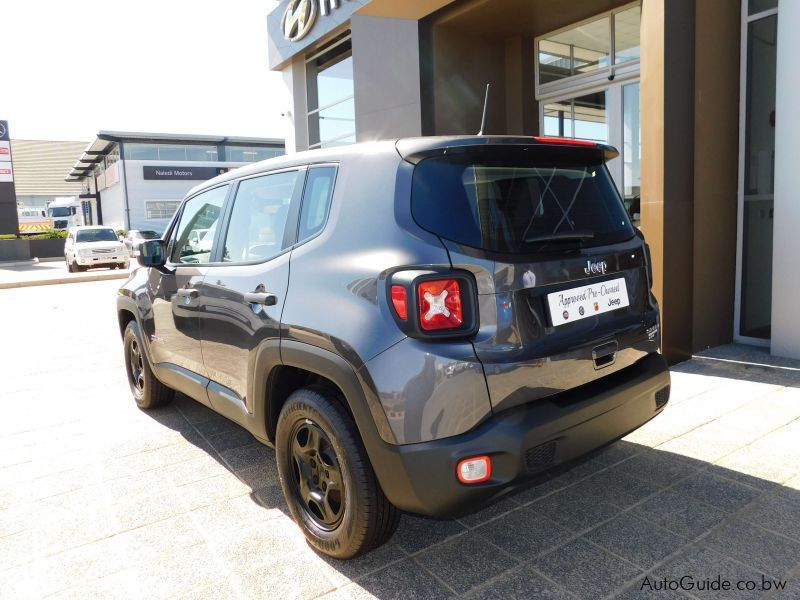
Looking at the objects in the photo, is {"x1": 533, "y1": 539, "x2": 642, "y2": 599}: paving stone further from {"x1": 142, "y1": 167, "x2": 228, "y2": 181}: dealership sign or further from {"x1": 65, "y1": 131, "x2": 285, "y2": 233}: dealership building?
{"x1": 142, "y1": 167, "x2": 228, "y2": 181}: dealership sign

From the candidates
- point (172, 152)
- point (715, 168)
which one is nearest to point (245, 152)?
point (172, 152)

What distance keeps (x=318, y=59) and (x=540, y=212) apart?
12212 mm

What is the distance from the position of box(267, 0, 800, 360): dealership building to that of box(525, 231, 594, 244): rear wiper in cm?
317

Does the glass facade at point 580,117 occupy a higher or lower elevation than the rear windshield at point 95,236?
higher

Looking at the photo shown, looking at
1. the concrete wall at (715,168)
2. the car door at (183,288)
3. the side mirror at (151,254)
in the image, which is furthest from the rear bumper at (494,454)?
the concrete wall at (715,168)

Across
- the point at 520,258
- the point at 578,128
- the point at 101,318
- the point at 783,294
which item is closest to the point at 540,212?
the point at 520,258

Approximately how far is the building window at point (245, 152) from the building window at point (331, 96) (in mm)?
44444

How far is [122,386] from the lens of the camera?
5773 mm

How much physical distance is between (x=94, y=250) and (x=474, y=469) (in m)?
21.2

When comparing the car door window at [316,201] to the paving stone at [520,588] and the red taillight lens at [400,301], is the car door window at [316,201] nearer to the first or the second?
the red taillight lens at [400,301]

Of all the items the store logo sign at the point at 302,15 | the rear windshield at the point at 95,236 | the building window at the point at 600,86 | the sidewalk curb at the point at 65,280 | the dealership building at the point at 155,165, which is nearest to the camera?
the building window at the point at 600,86

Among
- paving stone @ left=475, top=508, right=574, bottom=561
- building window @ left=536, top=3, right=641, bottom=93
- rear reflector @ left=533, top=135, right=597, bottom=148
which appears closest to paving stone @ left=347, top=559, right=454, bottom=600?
paving stone @ left=475, top=508, right=574, bottom=561

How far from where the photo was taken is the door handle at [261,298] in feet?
9.07

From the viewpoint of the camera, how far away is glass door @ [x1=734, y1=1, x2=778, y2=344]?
5848 mm
